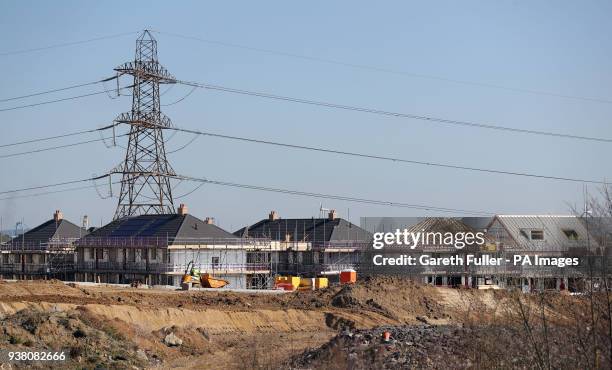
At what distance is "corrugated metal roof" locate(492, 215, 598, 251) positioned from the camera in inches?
2709

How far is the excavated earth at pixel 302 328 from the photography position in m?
25.5

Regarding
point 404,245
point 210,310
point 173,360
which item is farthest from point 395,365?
point 404,245

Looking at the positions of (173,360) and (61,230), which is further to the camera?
(61,230)

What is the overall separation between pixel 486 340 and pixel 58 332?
14726 mm

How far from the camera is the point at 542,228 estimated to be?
7106 cm

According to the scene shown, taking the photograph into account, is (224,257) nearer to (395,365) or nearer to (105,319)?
(105,319)

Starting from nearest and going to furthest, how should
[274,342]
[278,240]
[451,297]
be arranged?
[274,342] < [451,297] < [278,240]

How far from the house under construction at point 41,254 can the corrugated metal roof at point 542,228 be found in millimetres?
32390

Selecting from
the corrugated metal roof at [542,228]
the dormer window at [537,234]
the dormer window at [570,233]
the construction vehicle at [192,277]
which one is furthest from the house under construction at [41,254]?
the dormer window at [570,233]

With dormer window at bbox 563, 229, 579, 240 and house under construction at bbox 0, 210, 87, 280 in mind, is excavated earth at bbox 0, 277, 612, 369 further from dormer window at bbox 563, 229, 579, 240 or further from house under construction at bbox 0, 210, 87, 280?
house under construction at bbox 0, 210, 87, 280

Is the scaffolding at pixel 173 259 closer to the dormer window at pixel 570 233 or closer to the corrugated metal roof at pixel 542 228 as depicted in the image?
the corrugated metal roof at pixel 542 228

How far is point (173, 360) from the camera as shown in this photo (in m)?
35.4

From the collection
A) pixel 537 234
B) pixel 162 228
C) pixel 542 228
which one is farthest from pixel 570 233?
pixel 162 228

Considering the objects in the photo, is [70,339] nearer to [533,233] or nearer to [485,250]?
[485,250]
